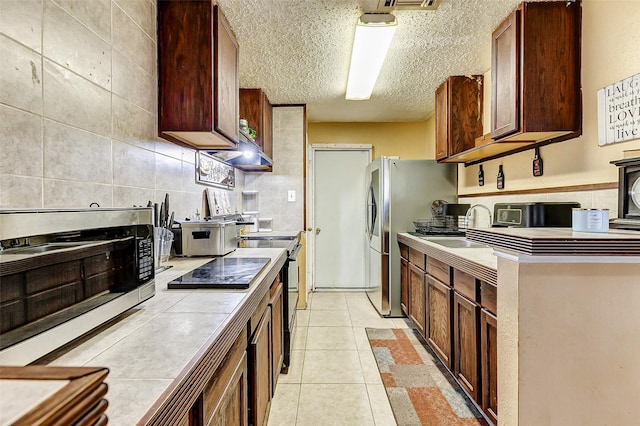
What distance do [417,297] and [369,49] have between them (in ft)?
6.55

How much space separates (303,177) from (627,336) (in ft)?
9.63

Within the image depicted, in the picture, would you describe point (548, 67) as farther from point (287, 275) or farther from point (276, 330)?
point (276, 330)

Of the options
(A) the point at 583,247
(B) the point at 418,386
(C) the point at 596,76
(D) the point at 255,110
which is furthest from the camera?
(D) the point at 255,110

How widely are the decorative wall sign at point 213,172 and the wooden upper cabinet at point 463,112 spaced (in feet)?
6.40

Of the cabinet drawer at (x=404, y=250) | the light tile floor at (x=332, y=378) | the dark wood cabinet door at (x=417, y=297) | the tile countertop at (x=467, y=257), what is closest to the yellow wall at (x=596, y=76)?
the tile countertop at (x=467, y=257)

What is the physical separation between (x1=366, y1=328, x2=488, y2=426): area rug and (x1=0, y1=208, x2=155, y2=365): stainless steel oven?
1590 mm

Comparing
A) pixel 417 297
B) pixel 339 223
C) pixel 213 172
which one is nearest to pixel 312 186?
pixel 339 223

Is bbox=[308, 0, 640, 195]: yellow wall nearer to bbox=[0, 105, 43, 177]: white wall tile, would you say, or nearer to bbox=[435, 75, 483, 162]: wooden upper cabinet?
bbox=[435, 75, 483, 162]: wooden upper cabinet

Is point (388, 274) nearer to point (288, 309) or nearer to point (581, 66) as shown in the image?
point (288, 309)

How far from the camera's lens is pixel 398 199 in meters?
3.32

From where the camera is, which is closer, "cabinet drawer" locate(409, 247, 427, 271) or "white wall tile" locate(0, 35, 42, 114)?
"white wall tile" locate(0, 35, 42, 114)

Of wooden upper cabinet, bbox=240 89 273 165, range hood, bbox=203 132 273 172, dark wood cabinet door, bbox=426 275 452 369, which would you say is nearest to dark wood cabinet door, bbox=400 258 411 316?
dark wood cabinet door, bbox=426 275 452 369

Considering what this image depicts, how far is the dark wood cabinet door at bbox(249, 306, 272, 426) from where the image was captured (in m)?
1.25

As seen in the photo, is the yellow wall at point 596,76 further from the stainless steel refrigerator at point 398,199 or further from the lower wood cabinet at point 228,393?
the lower wood cabinet at point 228,393
